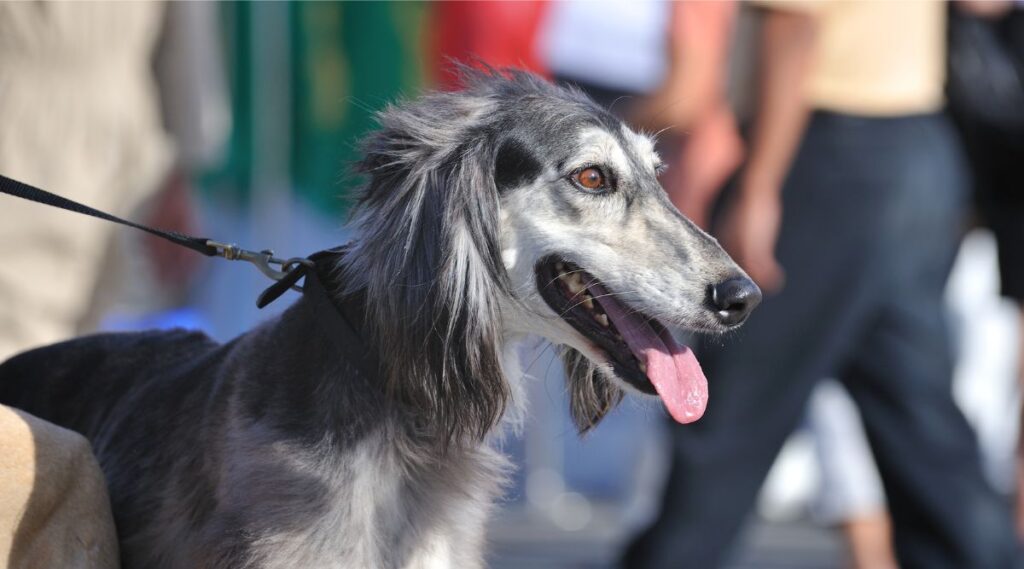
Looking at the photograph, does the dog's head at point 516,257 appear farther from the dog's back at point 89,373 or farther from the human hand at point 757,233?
the human hand at point 757,233

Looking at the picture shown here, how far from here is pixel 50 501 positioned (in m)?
2.62

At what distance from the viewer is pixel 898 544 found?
4449mm

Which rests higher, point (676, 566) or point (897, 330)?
point (897, 330)

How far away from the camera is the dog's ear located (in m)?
3.00

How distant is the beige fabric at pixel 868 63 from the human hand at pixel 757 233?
352mm

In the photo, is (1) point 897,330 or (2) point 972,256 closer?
(1) point 897,330

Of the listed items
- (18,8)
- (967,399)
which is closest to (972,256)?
(967,399)

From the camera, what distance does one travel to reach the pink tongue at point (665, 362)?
276 centimetres

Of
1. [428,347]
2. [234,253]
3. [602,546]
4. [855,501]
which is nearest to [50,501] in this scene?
[234,253]

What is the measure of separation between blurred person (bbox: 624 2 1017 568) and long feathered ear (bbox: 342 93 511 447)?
5.08 ft

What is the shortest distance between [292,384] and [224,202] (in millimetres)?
6225

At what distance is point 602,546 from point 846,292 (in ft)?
8.93

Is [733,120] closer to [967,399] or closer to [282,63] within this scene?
[967,399]

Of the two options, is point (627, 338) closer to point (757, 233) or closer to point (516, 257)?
point (516, 257)
